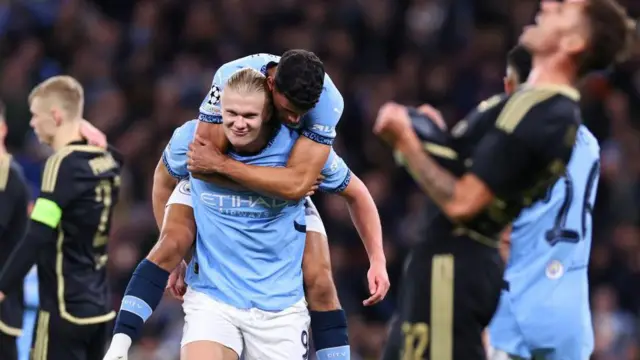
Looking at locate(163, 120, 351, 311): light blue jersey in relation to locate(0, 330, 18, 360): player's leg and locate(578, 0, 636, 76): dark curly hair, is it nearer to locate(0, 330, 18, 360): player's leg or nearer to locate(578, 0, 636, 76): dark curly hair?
locate(578, 0, 636, 76): dark curly hair

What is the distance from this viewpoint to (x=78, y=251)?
6.62m

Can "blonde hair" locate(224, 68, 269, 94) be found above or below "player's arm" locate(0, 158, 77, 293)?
above

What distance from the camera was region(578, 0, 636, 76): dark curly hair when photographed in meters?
4.56

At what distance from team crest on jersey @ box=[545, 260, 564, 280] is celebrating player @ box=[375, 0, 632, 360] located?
38.3 inches

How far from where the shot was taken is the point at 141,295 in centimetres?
528

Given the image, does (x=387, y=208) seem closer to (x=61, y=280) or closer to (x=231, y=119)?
(x=61, y=280)

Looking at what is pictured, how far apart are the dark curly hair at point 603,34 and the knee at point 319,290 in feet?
4.91

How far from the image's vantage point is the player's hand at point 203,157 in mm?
5168

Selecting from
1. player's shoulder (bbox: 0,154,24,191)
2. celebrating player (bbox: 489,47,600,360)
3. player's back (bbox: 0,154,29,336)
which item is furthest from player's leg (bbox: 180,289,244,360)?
player's shoulder (bbox: 0,154,24,191)

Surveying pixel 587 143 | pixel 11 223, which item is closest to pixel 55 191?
pixel 11 223

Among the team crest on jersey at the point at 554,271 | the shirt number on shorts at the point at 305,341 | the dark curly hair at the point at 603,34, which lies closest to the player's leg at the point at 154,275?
the shirt number on shorts at the point at 305,341

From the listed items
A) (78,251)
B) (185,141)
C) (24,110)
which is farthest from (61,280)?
(24,110)

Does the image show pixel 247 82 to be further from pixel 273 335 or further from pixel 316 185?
pixel 273 335

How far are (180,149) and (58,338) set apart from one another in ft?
5.24
